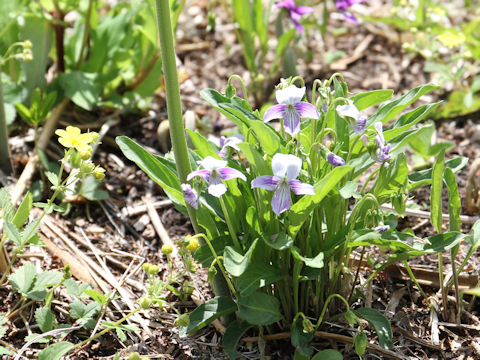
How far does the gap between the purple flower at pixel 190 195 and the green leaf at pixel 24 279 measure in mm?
581

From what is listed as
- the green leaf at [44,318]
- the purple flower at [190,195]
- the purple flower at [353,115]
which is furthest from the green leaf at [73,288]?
the purple flower at [353,115]

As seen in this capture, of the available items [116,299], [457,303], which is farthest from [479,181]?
[116,299]

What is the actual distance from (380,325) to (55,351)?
847 millimetres

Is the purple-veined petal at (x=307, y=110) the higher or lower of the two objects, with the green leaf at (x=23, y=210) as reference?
higher

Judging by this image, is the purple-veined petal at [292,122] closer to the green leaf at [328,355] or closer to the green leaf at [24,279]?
the green leaf at [328,355]

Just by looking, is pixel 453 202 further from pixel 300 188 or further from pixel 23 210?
pixel 23 210

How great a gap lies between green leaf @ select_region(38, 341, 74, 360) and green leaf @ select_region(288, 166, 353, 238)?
0.65 m

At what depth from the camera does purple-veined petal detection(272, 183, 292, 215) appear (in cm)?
151

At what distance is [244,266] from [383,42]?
8.16ft

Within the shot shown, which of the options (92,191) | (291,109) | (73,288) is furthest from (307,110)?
(92,191)

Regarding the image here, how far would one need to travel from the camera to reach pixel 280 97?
1.60 meters

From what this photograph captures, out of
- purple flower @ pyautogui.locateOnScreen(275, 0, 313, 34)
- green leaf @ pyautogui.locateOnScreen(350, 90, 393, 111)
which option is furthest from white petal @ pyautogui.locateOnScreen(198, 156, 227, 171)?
purple flower @ pyautogui.locateOnScreen(275, 0, 313, 34)

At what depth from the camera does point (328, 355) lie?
1.67 metres

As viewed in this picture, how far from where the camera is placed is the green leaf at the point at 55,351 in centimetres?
165
